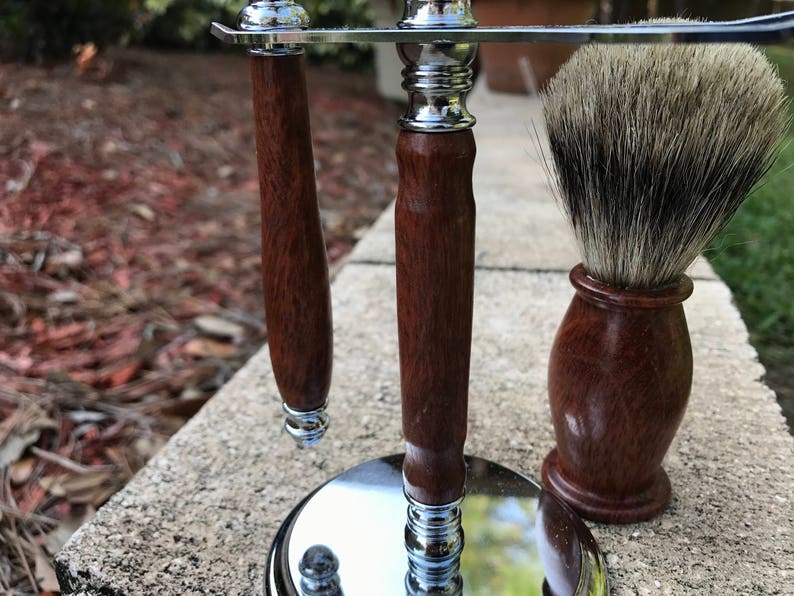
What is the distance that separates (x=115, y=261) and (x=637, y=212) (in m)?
1.46

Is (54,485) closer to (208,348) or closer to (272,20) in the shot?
(208,348)

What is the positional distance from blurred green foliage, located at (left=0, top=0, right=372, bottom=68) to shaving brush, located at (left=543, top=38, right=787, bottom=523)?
2426mm

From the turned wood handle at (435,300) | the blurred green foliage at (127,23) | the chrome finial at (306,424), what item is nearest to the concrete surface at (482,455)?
the chrome finial at (306,424)

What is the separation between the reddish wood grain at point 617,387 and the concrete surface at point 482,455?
6 cm

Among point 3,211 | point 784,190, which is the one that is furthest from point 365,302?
point 784,190

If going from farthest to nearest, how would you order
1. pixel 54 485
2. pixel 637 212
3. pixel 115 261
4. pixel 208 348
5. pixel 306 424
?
pixel 115 261
pixel 208 348
pixel 54 485
pixel 306 424
pixel 637 212

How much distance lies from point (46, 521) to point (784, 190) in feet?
7.51

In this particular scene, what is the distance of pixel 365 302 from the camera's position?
125cm

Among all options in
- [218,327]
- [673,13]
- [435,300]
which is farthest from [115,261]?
[673,13]

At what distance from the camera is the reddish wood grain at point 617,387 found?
1.99 ft

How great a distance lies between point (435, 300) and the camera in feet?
1.59

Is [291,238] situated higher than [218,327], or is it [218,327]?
[291,238]

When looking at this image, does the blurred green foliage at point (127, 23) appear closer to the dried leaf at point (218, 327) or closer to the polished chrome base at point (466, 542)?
the dried leaf at point (218, 327)

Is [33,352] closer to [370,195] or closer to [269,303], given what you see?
[269,303]
